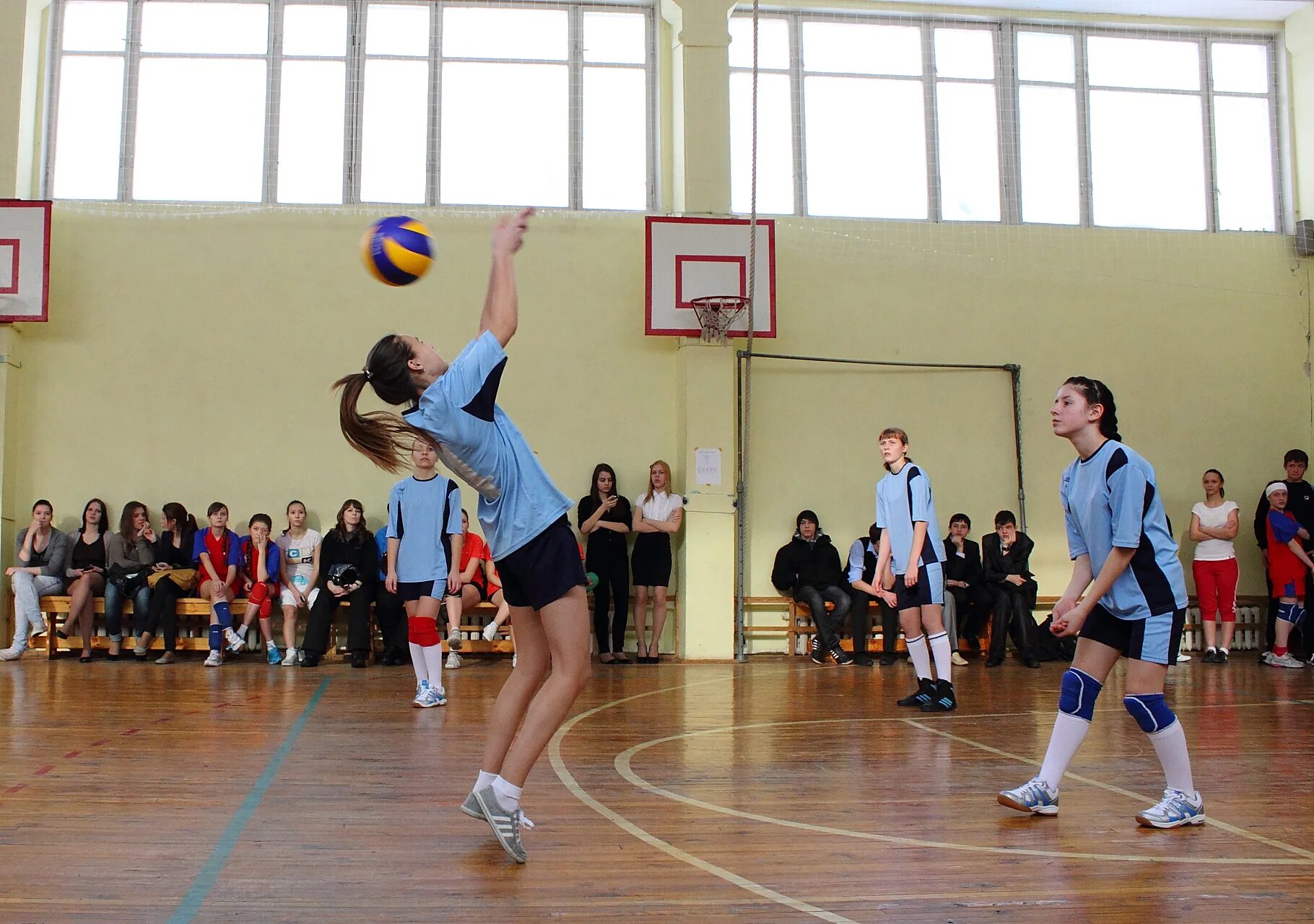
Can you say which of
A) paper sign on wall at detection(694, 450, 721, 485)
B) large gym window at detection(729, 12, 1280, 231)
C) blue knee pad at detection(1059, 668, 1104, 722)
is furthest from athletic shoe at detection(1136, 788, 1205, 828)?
large gym window at detection(729, 12, 1280, 231)

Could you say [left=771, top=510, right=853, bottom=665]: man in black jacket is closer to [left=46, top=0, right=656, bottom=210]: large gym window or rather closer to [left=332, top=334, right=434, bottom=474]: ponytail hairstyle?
[left=46, top=0, right=656, bottom=210]: large gym window

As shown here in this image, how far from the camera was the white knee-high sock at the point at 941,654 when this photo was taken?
6.75 meters

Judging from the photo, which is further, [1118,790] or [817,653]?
[817,653]

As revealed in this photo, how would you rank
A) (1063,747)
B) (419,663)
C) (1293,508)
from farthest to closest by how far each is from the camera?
(1293,508) → (419,663) → (1063,747)

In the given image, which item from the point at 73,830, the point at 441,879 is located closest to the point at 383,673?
the point at 73,830

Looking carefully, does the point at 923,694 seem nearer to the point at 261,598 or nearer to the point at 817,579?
the point at 817,579

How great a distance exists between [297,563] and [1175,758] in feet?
26.2

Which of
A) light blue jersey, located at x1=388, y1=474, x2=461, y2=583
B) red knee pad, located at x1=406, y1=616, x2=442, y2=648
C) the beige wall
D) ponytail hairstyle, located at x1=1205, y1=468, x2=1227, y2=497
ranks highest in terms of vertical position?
the beige wall

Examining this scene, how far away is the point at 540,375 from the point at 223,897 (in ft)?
27.4

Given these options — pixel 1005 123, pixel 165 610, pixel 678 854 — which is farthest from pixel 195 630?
pixel 1005 123

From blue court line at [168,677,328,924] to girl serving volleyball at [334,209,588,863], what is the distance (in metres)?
0.73

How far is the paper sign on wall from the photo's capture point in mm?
10617

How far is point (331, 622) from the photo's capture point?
980 centimetres

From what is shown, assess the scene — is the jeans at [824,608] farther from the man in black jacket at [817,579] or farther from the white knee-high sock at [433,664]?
the white knee-high sock at [433,664]
